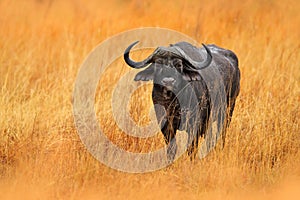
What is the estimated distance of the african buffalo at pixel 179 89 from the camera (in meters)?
5.53

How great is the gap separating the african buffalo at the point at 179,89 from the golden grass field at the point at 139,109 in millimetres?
281

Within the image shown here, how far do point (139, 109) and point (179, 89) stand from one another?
92 centimetres

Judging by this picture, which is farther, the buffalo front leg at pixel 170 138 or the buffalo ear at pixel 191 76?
the buffalo front leg at pixel 170 138

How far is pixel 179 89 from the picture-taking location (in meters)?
5.60

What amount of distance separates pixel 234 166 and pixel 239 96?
204 cm

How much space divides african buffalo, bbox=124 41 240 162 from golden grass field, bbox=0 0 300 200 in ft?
0.92

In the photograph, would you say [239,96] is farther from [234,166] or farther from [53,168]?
[53,168]

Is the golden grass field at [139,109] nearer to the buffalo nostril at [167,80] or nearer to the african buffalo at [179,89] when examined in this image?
the african buffalo at [179,89]

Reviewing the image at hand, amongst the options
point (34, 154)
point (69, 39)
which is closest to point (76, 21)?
point (69, 39)

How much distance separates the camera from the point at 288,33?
9773 mm

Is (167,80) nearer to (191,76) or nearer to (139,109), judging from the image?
(191,76)

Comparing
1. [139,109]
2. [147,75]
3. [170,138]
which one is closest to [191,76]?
[147,75]

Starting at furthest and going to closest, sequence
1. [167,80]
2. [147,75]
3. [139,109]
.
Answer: [139,109] < [147,75] < [167,80]

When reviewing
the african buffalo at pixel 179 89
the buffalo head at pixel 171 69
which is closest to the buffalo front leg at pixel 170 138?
the african buffalo at pixel 179 89
